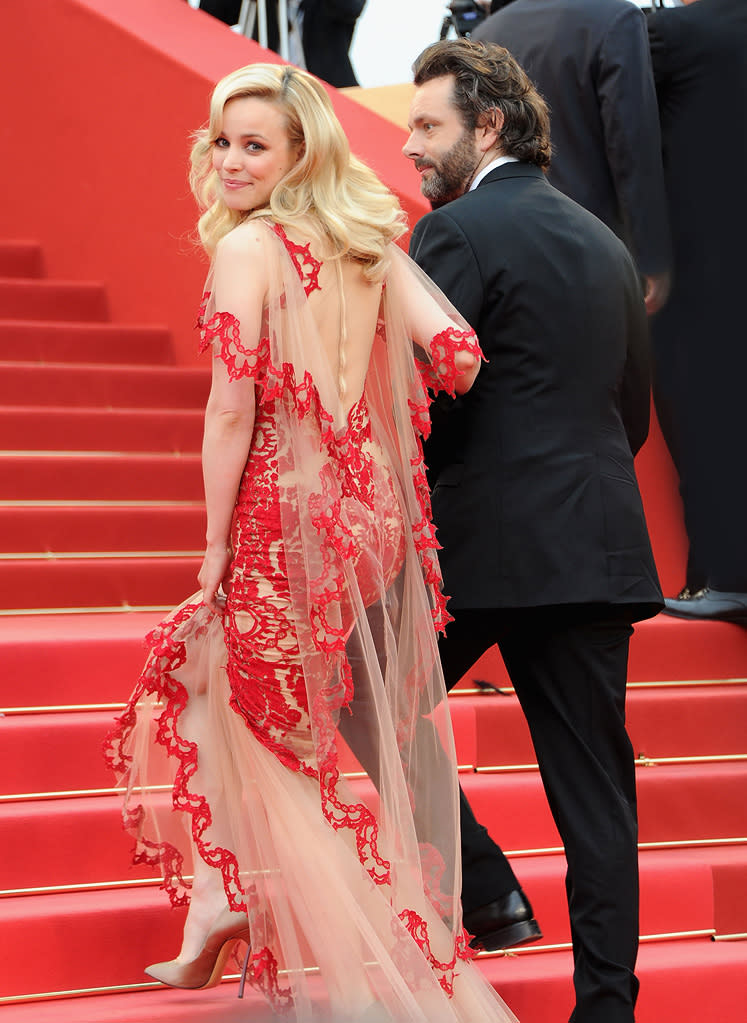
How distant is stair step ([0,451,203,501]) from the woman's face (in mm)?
2176

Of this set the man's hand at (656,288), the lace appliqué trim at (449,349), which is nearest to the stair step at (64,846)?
the lace appliqué trim at (449,349)

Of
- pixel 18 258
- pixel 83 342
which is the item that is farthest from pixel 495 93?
pixel 18 258

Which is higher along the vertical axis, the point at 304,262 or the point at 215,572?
the point at 304,262

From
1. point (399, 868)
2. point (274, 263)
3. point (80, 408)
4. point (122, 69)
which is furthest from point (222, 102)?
point (122, 69)

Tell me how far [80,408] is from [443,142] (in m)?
2.54

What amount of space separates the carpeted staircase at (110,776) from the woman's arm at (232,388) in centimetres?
93

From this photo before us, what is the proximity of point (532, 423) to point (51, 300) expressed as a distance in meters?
3.52

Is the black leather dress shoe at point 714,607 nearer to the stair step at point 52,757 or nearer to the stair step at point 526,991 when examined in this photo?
the stair step at point 526,991

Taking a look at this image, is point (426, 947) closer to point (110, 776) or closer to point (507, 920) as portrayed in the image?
point (507, 920)

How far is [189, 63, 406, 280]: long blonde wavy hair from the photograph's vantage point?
6.89 ft

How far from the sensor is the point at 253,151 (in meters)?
2.12

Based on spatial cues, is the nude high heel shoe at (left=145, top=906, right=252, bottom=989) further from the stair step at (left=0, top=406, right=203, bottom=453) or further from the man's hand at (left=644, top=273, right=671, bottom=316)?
the stair step at (left=0, top=406, right=203, bottom=453)

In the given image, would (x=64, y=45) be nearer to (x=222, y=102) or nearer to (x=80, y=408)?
(x=80, y=408)

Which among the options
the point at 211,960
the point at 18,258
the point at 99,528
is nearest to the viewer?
the point at 211,960
